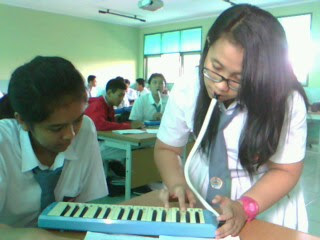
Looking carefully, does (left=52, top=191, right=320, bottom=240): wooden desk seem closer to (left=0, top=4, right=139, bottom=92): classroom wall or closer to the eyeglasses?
the eyeglasses

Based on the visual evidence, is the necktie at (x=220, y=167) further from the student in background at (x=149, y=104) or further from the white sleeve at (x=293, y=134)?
the student in background at (x=149, y=104)

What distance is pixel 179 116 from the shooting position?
1.00 m

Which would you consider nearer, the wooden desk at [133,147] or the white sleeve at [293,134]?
the white sleeve at [293,134]

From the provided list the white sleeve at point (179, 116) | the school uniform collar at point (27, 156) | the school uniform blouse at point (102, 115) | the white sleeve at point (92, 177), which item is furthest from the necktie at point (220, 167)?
the school uniform blouse at point (102, 115)

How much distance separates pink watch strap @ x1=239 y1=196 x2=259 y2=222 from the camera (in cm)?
79

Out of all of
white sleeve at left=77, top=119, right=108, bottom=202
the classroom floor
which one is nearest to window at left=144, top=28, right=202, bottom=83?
the classroom floor

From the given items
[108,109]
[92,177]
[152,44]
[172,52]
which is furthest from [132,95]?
[92,177]

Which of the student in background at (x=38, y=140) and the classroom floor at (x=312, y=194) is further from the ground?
the student in background at (x=38, y=140)

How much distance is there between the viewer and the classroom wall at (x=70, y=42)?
6.75 m

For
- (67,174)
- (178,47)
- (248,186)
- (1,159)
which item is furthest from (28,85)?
(178,47)

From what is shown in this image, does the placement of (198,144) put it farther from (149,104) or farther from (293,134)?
(149,104)

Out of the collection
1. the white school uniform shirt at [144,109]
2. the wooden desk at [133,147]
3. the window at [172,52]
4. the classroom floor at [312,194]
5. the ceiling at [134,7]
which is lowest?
the classroom floor at [312,194]

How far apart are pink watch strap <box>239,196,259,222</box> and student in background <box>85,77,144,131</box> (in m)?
2.20

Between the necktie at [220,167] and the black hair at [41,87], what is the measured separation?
0.43 meters
